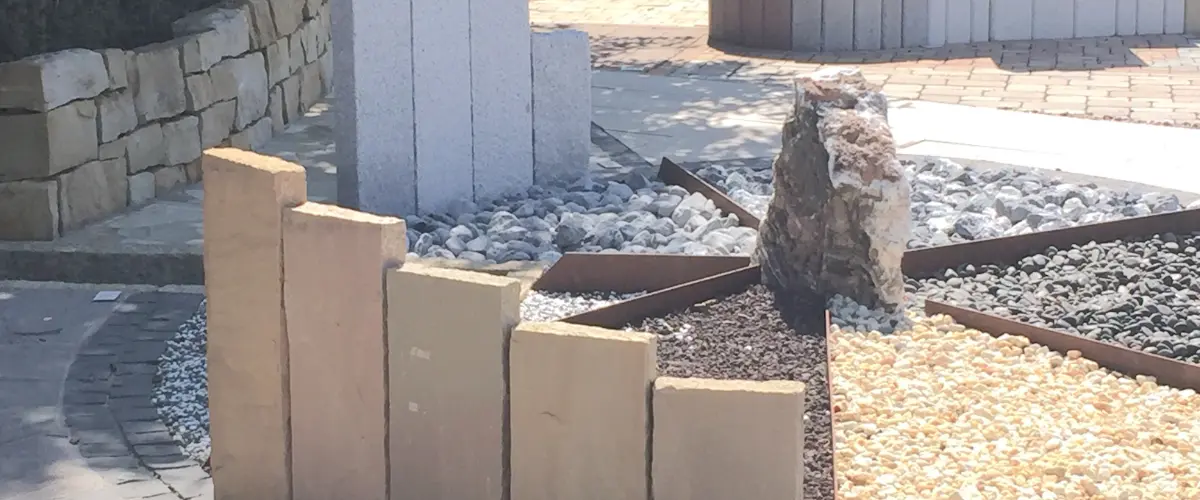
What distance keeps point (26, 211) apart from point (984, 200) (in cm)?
363

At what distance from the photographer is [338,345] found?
3268 mm

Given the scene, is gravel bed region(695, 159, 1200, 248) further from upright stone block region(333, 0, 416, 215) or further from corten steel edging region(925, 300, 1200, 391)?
upright stone block region(333, 0, 416, 215)

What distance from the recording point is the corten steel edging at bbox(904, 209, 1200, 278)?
5.31 meters

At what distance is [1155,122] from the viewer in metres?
8.36

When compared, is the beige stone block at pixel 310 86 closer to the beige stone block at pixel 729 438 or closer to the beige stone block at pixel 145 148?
the beige stone block at pixel 145 148

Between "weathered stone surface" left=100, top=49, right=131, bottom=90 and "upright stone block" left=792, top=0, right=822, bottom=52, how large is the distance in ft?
20.1

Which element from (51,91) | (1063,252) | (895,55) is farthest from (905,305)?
(895,55)

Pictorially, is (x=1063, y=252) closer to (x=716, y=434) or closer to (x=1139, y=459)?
(x=1139, y=459)

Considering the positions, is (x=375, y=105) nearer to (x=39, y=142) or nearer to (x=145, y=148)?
(x=145, y=148)

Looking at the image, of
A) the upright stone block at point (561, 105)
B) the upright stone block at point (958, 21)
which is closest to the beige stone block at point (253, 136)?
the upright stone block at point (561, 105)

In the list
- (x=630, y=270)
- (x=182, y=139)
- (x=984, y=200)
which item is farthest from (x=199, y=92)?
(x=984, y=200)

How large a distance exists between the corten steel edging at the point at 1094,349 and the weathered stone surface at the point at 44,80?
124 inches

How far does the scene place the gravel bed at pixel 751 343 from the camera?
4.34 m

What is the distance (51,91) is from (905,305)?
3.07 m
